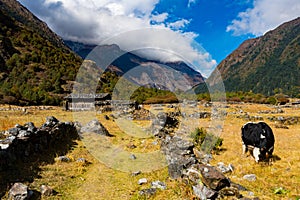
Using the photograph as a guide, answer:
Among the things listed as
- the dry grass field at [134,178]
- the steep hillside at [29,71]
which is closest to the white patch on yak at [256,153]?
the dry grass field at [134,178]

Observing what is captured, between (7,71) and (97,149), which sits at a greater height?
(7,71)

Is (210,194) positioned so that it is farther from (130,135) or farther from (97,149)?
(130,135)

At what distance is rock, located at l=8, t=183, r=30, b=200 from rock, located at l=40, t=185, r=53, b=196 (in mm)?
661

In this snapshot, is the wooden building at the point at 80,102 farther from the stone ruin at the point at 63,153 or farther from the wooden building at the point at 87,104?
the stone ruin at the point at 63,153

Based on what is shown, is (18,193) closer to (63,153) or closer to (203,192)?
(203,192)

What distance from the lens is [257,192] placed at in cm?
910

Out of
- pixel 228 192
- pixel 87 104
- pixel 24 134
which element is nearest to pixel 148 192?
pixel 228 192

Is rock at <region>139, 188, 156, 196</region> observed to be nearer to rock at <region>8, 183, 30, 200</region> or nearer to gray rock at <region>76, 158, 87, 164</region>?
rock at <region>8, 183, 30, 200</region>

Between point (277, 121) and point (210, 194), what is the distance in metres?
31.2

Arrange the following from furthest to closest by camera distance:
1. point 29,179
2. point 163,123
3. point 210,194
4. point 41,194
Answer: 1. point 163,123
2. point 29,179
3. point 41,194
4. point 210,194

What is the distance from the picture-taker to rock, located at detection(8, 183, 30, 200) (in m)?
7.92

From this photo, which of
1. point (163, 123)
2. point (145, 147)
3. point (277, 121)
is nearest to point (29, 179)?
point (145, 147)

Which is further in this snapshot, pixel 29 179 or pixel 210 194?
pixel 29 179

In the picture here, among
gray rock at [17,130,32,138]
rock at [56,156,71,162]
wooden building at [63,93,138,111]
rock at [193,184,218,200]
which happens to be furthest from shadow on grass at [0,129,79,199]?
wooden building at [63,93,138,111]
